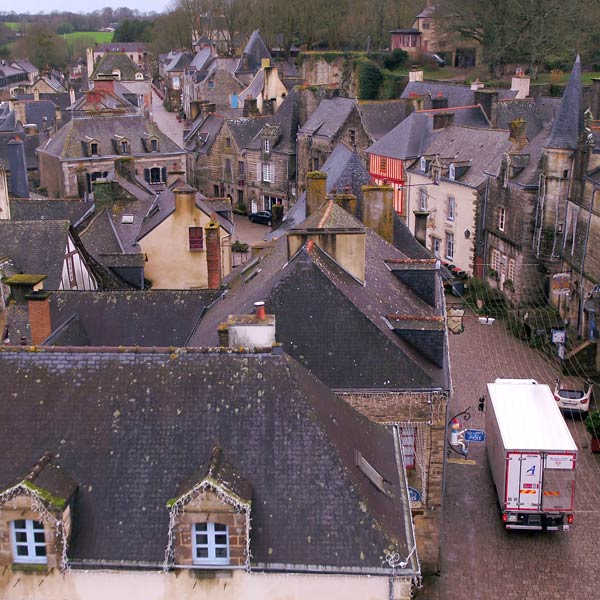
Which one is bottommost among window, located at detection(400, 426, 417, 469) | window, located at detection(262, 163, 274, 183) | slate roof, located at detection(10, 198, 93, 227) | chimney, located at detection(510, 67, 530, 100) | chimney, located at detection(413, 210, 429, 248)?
window, located at detection(262, 163, 274, 183)

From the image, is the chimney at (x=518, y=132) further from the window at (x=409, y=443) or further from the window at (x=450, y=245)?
the window at (x=409, y=443)

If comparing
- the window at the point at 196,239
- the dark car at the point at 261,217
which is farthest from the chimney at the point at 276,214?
the dark car at the point at 261,217

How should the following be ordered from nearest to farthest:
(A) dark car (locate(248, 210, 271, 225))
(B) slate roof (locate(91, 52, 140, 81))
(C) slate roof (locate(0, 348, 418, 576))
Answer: (C) slate roof (locate(0, 348, 418, 576)), (A) dark car (locate(248, 210, 271, 225)), (B) slate roof (locate(91, 52, 140, 81))

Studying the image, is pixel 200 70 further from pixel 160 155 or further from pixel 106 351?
pixel 106 351

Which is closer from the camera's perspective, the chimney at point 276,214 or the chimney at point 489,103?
the chimney at point 276,214

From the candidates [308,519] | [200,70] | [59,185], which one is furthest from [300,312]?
[200,70]

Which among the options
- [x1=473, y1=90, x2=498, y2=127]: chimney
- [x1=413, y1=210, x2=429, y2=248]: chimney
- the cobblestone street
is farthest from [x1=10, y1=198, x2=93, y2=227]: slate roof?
[x1=473, y1=90, x2=498, y2=127]: chimney

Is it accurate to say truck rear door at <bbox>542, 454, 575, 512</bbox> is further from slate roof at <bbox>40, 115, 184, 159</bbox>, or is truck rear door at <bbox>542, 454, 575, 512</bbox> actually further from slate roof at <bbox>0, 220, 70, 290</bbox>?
slate roof at <bbox>40, 115, 184, 159</bbox>
